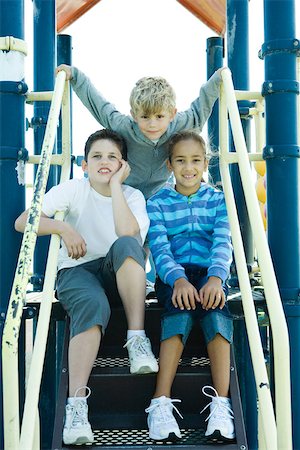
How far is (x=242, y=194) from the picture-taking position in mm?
3660

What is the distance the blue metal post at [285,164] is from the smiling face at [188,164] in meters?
0.31

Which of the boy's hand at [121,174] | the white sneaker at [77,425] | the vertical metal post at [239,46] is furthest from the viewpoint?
the vertical metal post at [239,46]

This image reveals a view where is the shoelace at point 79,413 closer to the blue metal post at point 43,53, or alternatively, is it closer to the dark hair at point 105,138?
the dark hair at point 105,138

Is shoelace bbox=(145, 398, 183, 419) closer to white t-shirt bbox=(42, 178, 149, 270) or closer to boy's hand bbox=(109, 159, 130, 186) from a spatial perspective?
white t-shirt bbox=(42, 178, 149, 270)

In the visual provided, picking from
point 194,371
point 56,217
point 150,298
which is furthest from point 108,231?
point 194,371

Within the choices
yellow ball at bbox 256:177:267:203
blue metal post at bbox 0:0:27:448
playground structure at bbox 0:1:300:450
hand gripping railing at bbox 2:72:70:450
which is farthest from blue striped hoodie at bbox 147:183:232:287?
yellow ball at bbox 256:177:267:203

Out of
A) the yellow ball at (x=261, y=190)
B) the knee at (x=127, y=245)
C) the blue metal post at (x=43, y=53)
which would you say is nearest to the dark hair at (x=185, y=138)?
the knee at (x=127, y=245)

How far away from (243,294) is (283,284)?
544mm

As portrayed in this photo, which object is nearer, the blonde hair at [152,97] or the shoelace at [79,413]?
the shoelace at [79,413]

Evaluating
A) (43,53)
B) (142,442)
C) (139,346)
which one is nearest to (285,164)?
(139,346)

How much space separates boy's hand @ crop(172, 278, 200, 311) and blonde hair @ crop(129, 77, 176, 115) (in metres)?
0.79

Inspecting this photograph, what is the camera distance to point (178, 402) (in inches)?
96.7

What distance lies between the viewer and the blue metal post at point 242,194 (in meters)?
3.22

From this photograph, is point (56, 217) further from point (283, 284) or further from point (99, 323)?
point (283, 284)
